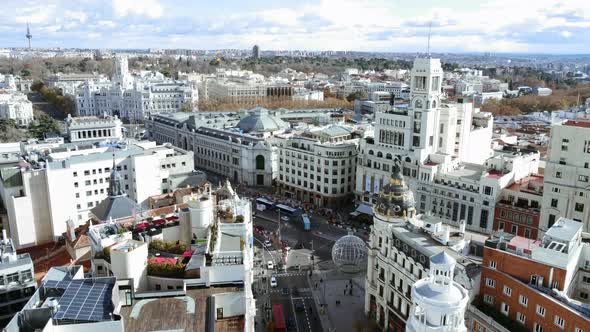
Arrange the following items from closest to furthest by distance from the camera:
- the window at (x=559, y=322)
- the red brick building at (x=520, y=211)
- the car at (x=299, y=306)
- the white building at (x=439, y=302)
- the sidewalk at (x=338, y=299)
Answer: the white building at (x=439, y=302), the window at (x=559, y=322), the sidewalk at (x=338, y=299), the car at (x=299, y=306), the red brick building at (x=520, y=211)

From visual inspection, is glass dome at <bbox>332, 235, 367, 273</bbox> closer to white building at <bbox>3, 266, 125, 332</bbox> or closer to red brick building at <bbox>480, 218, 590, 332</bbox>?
red brick building at <bbox>480, 218, 590, 332</bbox>

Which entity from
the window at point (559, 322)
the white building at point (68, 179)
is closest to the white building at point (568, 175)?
the window at point (559, 322)

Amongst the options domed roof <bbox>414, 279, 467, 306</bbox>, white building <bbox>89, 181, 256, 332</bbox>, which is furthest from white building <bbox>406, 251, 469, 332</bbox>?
white building <bbox>89, 181, 256, 332</bbox>

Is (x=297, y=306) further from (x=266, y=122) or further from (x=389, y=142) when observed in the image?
(x=266, y=122)

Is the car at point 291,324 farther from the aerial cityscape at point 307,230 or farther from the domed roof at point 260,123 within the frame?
the domed roof at point 260,123

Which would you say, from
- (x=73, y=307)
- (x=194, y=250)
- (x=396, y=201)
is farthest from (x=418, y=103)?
(x=73, y=307)

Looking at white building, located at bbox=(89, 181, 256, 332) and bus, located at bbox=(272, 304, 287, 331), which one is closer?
white building, located at bbox=(89, 181, 256, 332)
